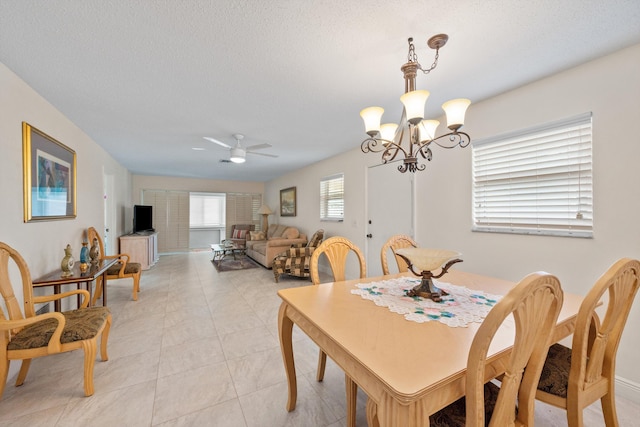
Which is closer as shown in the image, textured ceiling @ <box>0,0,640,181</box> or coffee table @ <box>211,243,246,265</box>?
textured ceiling @ <box>0,0,640,181</box>

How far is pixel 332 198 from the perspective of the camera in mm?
4883

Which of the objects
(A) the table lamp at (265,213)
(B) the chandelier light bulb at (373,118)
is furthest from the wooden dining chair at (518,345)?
(A) the table lamp at (265,213)

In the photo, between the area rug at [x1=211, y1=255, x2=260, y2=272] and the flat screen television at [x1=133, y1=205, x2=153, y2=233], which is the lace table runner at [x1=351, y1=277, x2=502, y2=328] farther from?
the flat screen television at [x1=133, y1=205, x2=153, y2=233]

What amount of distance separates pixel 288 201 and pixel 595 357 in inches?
237

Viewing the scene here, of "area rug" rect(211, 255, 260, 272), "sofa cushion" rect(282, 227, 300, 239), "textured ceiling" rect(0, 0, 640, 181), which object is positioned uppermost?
"textured ceiling" rect(0, 0, 640, 181)

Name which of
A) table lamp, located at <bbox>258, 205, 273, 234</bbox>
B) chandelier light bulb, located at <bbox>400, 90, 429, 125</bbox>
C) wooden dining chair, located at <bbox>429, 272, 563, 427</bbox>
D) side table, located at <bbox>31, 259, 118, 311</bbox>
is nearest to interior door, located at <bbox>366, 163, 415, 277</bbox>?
chandelier light bulb, located at <bbox>400, 90, 429, 125</bbox>

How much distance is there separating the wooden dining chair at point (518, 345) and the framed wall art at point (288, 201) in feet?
18.7

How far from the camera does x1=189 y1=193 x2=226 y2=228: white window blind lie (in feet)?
25.9

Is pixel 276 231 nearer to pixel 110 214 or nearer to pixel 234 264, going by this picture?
pixel 234 264

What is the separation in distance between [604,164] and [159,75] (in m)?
3.26

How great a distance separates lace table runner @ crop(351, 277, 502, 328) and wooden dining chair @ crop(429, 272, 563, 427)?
0.28 metres

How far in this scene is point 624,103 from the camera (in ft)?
5.34

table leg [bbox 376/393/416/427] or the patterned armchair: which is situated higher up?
table leg [bbox 376/393/416/427]

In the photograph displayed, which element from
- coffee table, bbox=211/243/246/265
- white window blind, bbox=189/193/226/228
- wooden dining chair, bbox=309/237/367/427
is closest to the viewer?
wooden dining chair, bbox=309/237/367/427
